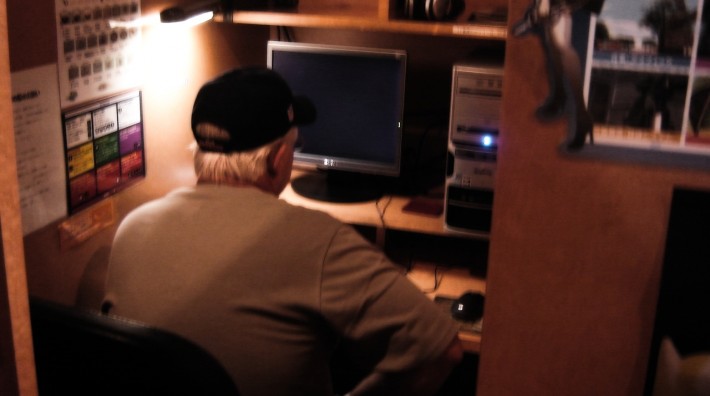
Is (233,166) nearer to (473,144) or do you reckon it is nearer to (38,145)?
(38,145)

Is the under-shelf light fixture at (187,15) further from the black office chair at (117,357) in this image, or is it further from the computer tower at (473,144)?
the black office chair at (117,357)

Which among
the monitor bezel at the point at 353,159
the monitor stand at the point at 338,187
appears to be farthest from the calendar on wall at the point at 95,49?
the monitor stand at the point at 338,187

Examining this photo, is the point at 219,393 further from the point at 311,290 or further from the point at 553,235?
the point at 553,235

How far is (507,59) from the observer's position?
4.75 ft

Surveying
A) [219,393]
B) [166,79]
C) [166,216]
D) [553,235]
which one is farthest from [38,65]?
[553,235]

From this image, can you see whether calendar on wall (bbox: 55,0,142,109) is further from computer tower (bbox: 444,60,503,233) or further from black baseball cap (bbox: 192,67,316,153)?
computer tower (bbox: 444,60,503,233)

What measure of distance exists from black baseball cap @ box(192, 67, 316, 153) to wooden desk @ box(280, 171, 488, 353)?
0.49m

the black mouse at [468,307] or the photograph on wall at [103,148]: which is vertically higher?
the photograph on wall at [103,148]

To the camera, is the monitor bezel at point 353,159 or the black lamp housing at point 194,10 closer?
the black lamp housing at point 194,10

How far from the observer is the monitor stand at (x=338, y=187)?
224 centimetres

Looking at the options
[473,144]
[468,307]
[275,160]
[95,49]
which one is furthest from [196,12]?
[468,307]

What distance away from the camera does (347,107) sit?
2232mm

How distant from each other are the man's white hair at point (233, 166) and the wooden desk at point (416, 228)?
532mm

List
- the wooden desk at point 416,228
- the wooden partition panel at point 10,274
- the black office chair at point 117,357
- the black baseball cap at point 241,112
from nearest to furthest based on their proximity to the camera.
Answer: the wooden partition panel at point 10,274
the black office chair at point 117,357
the black baseball cap at point 241,112
the wooden desk at point 416,228
